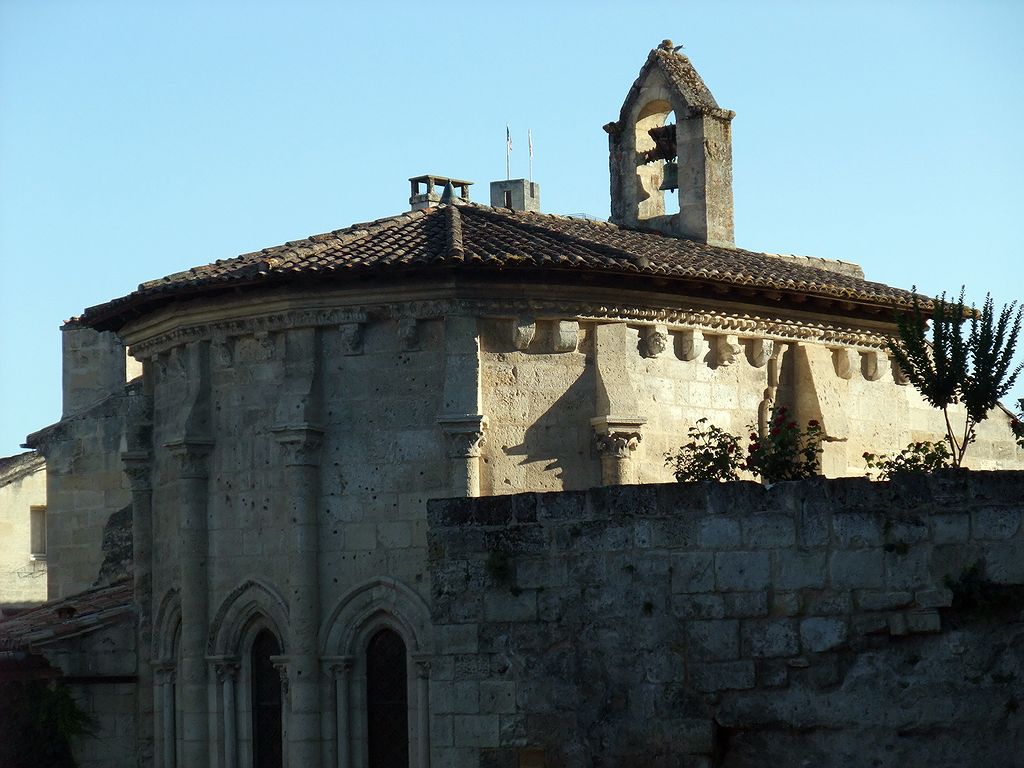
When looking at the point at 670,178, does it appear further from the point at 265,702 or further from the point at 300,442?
the point at 265,702

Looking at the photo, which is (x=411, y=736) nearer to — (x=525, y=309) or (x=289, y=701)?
(x=289, y=701)

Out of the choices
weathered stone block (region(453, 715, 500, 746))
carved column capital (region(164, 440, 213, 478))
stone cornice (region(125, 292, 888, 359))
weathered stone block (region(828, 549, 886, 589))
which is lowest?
weathered stone block (region(453, 715, 500, 746))

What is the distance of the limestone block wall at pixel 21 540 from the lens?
3850 centimetres

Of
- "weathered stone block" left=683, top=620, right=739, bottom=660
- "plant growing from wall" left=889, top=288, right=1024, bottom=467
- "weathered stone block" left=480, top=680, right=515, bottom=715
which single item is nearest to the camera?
"weathered stone block" left=683, top=620, right=739, bottom=660

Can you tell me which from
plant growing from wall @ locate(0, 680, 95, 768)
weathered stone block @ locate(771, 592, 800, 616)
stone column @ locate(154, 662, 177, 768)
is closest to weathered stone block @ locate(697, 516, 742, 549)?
weathered stone block @ locate(771, 592, 800, 616)

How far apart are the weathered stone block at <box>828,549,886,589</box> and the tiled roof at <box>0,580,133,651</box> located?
14121mm

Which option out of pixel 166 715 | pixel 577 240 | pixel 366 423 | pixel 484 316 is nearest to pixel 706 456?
pixel 484 316

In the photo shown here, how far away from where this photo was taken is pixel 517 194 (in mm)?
40375

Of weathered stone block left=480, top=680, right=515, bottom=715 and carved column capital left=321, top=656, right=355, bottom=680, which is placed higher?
weathered stone block left=480, top=680, right=515, bottom=715

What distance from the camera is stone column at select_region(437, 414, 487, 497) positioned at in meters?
22.0

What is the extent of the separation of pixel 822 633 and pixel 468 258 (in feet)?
32.1

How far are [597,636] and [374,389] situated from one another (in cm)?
951

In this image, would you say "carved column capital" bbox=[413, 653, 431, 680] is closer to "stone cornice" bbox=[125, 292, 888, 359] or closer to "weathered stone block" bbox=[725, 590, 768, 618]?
"stone cornice" bbox=[125, 292, 888, 359]

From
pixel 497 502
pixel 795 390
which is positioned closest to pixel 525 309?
pixel 795 390
